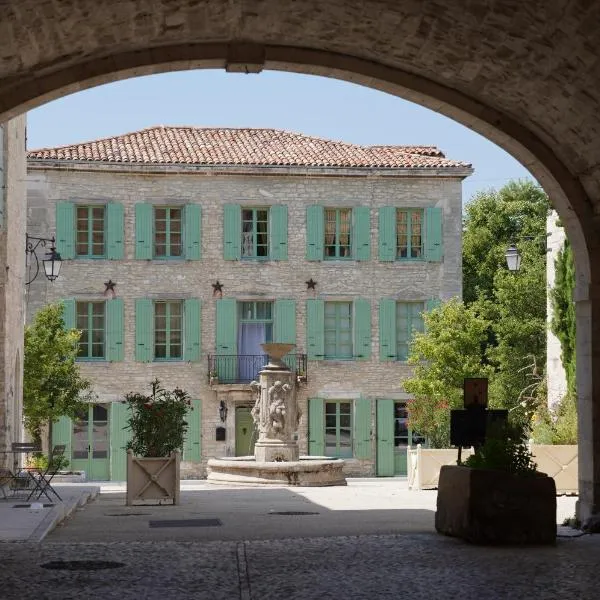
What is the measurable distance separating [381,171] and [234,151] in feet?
Result: 11.2

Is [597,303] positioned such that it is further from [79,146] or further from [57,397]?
[79,146]

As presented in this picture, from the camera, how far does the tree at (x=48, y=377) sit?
23844 millimetres

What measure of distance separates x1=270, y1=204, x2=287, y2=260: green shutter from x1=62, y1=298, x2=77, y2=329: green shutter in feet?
14.7

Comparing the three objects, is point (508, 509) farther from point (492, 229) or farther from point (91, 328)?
point (492, 229)

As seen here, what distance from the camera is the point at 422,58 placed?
10.6 meters

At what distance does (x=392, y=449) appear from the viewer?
93.0ft

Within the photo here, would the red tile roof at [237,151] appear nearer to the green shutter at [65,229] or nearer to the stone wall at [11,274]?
the green shutter at [65,229]

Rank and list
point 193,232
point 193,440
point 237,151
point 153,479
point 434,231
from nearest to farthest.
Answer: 1. point 153,479
2. point 193,440
3. point 193,232
4. point 434,231
5. point 237,151

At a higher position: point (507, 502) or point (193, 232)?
point (193, 232)

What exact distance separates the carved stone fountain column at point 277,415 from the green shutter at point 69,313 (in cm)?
688

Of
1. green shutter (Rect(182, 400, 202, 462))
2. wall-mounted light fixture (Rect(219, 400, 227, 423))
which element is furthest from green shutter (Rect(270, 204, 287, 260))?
green shutter (Rect(182, 400, 202, 462))

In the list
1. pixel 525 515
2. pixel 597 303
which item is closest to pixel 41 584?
pixel 525 515

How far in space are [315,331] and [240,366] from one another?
1.81 meters

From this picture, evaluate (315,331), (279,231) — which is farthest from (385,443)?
(279,231)
